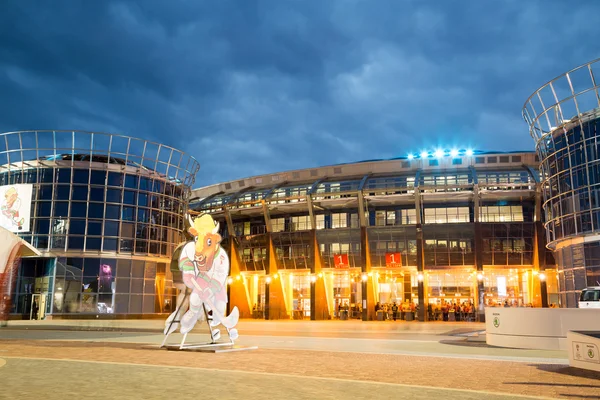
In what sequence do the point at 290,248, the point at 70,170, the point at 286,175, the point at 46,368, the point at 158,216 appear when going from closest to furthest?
the point at 46,368 → the point at 70,170 → the point at 158,216 → the point at 290,248 → the point at 286,175

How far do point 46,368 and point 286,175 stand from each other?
55.1m

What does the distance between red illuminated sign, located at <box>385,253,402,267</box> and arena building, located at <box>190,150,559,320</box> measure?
10 centimetres

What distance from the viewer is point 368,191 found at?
58.1 metres

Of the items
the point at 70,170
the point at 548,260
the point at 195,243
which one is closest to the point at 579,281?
the point at 548,260

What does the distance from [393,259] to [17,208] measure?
36.2 meters

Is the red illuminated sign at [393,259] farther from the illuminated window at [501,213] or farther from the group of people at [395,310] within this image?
the illuminated window at [501,213]

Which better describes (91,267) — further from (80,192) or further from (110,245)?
(80,192)

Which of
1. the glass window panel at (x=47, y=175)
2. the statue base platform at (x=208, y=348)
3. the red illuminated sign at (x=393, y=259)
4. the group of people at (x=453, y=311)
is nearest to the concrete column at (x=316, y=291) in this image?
the red illuminated sign at (x=393, y=259)

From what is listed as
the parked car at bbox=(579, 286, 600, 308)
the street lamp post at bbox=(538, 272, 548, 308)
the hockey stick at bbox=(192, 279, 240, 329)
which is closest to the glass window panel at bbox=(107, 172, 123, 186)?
the hockey stick at bbox=(192, 279, 240, 329)

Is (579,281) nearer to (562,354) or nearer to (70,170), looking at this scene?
(562,354)

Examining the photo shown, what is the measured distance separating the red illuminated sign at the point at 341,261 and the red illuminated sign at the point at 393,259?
4.22 metres

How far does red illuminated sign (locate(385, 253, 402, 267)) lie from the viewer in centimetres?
5856

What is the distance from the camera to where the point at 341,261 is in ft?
200

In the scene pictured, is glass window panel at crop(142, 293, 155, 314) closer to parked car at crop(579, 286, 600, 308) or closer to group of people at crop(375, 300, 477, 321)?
group of people at crop(375, 300, 477, 321)
